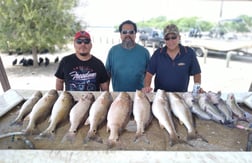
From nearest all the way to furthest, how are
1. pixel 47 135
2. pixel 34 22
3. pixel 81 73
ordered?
pixel 47 135 < pixel 81 73 < pixel 34 22

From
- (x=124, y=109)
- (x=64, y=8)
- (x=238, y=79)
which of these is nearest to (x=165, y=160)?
(x=124, y=109)

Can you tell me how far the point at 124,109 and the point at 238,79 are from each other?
31.6ft

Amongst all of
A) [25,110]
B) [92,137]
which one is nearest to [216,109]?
[92,137]

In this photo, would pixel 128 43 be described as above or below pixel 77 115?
above

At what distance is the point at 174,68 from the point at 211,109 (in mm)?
1082

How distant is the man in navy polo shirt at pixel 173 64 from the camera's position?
10.2ft

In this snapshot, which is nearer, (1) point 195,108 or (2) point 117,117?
(2) point 117,117

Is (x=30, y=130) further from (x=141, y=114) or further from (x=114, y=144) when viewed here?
(x=141, y=114)

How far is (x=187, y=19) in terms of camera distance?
33.0m

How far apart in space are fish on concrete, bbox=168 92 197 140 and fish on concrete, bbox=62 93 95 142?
729mm

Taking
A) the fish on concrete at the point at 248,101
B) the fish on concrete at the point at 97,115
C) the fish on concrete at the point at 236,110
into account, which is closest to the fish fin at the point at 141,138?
the fish on concrete at the point at 97,115

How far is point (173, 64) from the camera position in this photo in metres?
3.12

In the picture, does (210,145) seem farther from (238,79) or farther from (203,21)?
(203,21)

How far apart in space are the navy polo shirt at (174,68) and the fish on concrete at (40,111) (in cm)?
138
